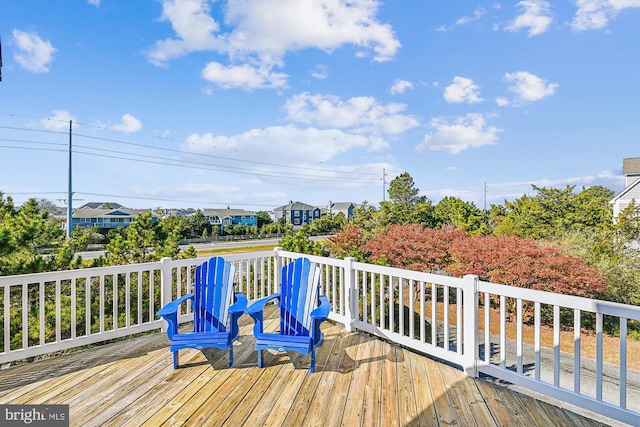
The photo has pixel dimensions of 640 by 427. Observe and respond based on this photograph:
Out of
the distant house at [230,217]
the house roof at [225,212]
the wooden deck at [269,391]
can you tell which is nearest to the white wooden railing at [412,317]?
the wooden deck at [269,391]

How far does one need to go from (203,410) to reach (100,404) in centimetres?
77

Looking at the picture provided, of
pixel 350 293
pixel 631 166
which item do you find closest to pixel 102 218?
pixel 350 293

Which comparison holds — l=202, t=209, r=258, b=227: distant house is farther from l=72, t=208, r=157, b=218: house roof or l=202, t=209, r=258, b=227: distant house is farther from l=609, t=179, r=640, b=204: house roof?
l=609, t=179, r=640, b=204: house roof

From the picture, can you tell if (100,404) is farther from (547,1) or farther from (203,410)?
(547,1)

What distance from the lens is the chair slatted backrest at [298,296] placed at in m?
2.99

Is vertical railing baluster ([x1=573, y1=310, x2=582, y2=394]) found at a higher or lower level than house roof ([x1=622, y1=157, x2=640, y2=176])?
lower

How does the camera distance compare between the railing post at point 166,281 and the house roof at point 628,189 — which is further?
the house roof at point 628,189

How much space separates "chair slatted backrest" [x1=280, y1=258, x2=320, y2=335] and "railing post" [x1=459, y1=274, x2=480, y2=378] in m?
1.32

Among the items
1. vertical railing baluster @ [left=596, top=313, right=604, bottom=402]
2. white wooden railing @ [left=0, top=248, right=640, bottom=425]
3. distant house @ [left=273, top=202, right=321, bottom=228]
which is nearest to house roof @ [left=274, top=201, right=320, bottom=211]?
distant house @ [left=273, top=202, right=321, bottom=228]

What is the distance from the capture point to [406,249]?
35.0ft

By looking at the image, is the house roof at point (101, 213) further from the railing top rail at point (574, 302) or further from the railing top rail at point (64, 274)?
the railing top rail at point (574, 302)

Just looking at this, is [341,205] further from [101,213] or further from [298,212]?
[101,213]

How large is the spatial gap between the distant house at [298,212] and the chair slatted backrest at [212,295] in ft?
170

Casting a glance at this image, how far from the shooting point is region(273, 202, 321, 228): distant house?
55.8 meters
